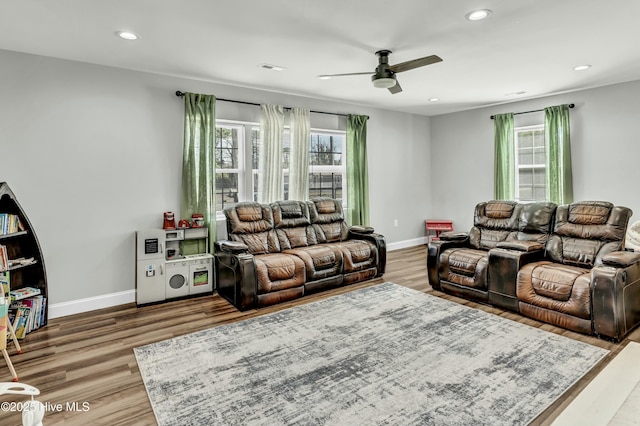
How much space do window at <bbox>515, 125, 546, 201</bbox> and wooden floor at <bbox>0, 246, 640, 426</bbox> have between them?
297 centimetres

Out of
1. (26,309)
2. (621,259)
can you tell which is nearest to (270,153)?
(26,309)

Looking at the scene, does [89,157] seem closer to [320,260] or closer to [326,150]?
[320,260]

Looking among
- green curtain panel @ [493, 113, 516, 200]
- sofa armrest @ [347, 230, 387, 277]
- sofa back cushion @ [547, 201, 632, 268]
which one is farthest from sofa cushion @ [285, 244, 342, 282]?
green curtain panel @ [493, 113, 516, 200]

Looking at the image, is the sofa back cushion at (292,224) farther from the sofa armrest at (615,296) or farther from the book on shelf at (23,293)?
the sofa armrest at (615,296)

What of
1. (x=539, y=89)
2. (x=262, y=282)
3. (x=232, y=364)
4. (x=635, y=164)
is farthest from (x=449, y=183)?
(x=232, y=364)

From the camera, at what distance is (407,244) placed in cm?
723

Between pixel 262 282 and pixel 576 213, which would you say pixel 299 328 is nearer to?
pixel 262 282

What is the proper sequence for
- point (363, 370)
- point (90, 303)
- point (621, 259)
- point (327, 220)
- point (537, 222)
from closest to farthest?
point (363, 370) → point (621, 259) → point (90, 303) → point (537, 222) → point (327, 220)

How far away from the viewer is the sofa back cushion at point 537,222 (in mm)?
4180

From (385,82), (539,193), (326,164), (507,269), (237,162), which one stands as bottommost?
(507,269)

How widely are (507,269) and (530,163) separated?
3239 mm

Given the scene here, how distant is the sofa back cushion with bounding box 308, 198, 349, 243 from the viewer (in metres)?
5.23

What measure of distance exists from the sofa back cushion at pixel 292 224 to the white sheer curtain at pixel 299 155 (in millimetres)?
322

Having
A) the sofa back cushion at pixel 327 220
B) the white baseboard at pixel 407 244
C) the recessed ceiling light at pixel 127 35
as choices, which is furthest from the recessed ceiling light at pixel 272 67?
the white baseboard at pixel 407 244
